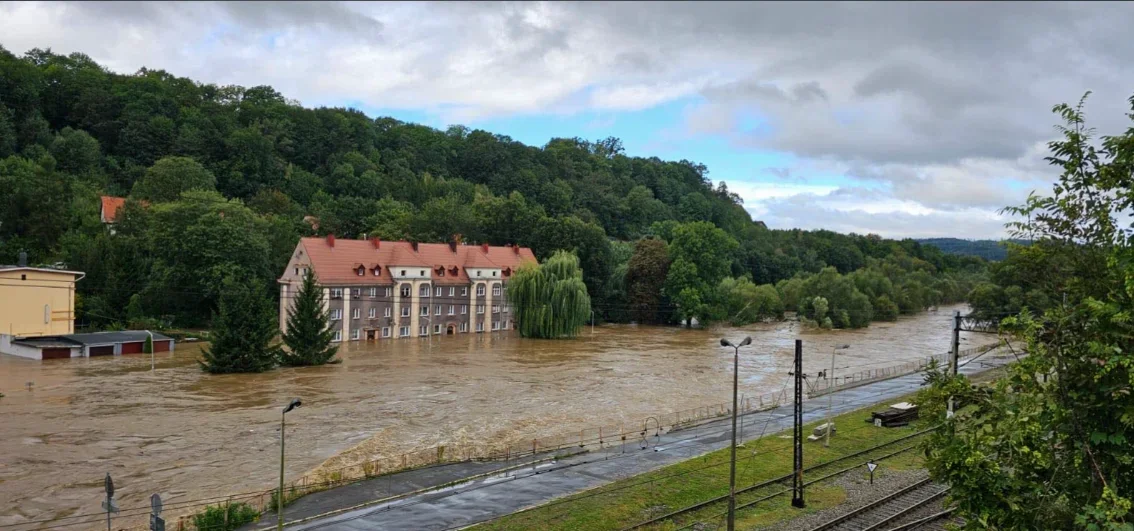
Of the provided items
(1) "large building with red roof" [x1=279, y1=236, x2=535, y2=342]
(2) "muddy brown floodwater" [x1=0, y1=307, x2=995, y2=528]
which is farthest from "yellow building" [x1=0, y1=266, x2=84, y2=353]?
(1) "large building with red roof" [x1=279, y1=236, x2=535, y2=342]

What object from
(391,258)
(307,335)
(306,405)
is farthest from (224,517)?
(391,258)

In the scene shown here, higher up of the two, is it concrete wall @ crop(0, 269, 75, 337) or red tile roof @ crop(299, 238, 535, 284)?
Answer: red tile roof @ crop(299, 238, 535, 284)

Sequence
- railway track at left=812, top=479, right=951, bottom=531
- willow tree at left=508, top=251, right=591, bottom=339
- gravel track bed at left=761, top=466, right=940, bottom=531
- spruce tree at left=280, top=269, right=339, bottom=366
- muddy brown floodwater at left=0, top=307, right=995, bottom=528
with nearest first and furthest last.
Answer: railway track at left=812, top=479, right=951, bottom=531 < gravel track bed at left=761, top=466, right=940, bottom=531 < muddy brown floodwater at left=0, top=307, right=995, bottom=528 < spruce tree at left=280, top=269, right=339, bottom=366 < willow tree at left=508, top=251, right=591, bottom=339

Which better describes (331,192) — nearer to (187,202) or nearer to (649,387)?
(187,202)

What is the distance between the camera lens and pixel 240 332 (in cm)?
4516

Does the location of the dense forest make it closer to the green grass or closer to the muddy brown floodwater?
the muddy brown floodwater

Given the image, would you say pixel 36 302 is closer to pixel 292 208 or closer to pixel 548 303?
pixel 548 303

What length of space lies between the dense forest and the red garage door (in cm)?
1067

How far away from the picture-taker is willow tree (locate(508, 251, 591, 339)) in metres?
70.5

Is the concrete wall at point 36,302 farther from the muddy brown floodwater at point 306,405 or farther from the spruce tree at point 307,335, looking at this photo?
the spruce tree at point 307,335

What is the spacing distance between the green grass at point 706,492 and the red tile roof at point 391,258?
43.3 m

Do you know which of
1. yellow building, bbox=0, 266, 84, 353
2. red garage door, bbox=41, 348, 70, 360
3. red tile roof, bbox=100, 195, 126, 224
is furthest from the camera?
red tile roof, bbox=100, 195, 126, 224

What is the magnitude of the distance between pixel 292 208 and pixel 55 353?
155ft

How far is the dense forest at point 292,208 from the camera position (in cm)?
6488
